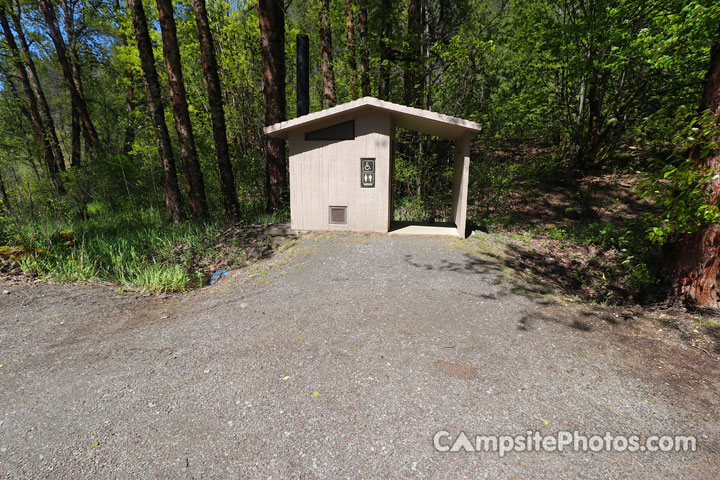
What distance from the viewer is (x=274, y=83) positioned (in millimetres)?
8273

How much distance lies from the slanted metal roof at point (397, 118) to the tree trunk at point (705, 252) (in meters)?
2.89

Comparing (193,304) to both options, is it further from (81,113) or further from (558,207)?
(81,113)

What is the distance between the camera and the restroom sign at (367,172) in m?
A: 6.55

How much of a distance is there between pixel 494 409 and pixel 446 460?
636 mm

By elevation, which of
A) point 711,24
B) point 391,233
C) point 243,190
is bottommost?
point 391,233

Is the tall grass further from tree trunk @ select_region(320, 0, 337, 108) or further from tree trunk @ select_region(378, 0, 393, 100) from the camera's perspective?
tree trunk @ select_region(378, 0, 393, 100)

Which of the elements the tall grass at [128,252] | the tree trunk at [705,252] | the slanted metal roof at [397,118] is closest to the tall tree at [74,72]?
the tall grass at [128,252]

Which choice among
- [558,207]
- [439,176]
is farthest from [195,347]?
[558,207]

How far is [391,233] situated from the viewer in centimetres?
701

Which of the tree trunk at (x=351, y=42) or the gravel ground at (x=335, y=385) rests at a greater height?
the tree trunk at (x=351, y=42)

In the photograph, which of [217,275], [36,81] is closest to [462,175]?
[217,275]

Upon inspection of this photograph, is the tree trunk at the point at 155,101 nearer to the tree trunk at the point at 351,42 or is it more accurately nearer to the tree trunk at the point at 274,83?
the tree trunk at the point at 274,83

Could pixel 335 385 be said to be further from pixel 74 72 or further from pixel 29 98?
pixel 29 98

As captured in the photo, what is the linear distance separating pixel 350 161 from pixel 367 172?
0.42 metres
